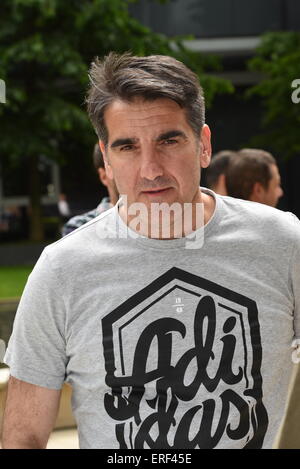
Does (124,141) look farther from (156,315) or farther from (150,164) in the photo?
(156,315)

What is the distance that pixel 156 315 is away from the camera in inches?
67.3

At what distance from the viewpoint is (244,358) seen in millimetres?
1693

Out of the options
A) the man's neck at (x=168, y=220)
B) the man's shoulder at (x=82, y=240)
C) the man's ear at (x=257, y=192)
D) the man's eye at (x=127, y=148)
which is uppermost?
the man's eye at (x=127, y=148)

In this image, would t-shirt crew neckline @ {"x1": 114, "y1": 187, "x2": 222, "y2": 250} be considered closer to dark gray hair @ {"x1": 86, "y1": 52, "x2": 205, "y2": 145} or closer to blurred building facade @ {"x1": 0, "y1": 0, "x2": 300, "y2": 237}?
dark gray hair @ {"x1": 86, "y1": 52, "x2": 205, "y2": 145}

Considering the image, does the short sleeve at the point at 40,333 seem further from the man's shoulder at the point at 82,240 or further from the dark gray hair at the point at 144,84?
the dark gray hair at the point at 144,84

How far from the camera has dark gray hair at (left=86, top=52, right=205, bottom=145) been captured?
1.71 m

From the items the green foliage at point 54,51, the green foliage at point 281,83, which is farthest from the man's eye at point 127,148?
the green foliage at point 281,83

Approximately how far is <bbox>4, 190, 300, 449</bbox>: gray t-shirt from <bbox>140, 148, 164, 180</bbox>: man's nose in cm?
14

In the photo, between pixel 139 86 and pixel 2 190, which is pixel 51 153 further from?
pixel 139 86

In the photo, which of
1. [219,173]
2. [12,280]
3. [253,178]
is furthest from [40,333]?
[12,280]

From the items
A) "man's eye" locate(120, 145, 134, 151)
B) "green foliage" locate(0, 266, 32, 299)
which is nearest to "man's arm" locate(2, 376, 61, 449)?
"man's eye" locate(120, 145, 134, 151)

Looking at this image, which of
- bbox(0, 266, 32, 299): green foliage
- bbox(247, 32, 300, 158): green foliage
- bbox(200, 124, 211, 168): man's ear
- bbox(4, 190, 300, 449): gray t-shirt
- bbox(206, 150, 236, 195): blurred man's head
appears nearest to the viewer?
bbox(4, 190, 300, 449): gray t-shirt

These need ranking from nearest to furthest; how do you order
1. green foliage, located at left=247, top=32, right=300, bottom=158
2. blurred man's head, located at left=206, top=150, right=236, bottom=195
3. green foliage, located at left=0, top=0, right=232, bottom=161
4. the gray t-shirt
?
the gray t-shirt < blurred man's head, located at left=206, top=150, right=236, bottom=195 < green foliage, located at left=0, top=0, right=232, bottom=161 < green foliage, located at left=247, top=32, right=300, bottom=158

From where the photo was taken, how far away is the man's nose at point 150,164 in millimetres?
1710
